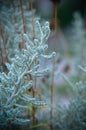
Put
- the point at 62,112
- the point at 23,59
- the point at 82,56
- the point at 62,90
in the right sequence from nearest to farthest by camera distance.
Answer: the point at 23,59 < the point at 62,112 < the point at 82,56 < the point at 62,90

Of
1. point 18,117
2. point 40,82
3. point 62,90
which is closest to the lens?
point 18,117

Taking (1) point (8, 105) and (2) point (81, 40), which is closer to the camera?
(1) point (8, 105)

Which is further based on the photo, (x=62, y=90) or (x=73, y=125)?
(x=62, y=90)

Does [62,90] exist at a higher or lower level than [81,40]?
lower

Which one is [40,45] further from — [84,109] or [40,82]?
[40,82]

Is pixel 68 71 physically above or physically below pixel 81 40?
below

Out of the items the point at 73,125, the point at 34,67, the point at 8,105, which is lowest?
the point at 73,125

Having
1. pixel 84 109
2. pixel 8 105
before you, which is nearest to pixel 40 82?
pixel 84 109

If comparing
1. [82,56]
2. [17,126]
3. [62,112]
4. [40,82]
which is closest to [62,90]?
[82,56]

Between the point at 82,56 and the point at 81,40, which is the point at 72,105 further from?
the point at 81,40
